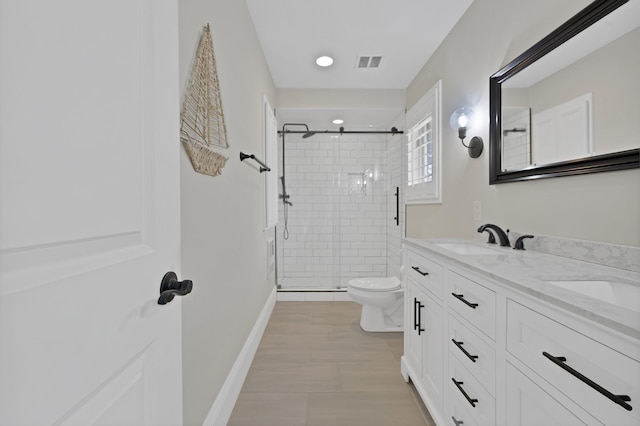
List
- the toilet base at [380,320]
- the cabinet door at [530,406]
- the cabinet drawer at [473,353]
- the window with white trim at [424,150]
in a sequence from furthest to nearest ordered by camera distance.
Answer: the toilet base at [380,320] < the window with white trim at [424,150] < the cabinet drawer at [473,353] < the cabinet door at [530,406]

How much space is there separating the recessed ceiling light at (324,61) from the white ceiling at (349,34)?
5 cm

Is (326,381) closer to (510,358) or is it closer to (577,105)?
(510,358)

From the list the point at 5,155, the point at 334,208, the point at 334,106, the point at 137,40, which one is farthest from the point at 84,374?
the point at 334,208

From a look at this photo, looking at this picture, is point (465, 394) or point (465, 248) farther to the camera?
point (465, 248)

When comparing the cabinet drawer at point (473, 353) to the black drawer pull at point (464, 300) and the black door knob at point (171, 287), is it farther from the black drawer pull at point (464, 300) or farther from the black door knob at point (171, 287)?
the black door knob at point (171, 287)

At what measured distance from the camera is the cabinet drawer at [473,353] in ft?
3.42

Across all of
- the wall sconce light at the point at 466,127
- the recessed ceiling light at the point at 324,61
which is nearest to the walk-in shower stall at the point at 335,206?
the recessed ceiling light at the point at 324,61

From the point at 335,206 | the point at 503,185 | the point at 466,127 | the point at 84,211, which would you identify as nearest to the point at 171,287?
the point at 84,211

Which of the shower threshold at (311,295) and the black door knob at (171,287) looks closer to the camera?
the black door knob at (171,287)

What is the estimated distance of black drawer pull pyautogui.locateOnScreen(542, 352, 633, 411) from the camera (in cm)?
60

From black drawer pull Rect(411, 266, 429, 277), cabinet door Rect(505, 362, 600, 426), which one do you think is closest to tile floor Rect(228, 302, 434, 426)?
black drawer pull Rect(411, 266, 429, 277)

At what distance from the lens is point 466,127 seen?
2135mm

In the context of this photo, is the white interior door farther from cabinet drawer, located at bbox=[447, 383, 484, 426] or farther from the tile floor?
the tile floor

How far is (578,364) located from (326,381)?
163 centimetres
